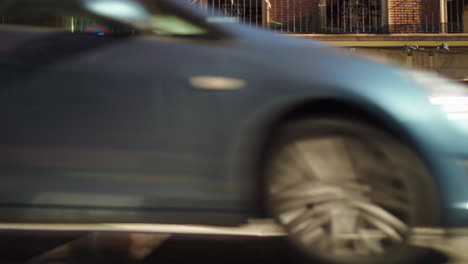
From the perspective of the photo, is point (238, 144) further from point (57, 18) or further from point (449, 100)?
point (57, 18)

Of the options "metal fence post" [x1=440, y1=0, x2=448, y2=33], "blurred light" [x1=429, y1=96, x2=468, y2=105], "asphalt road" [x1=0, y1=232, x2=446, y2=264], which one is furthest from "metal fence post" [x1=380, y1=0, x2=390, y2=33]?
"blurred light" [x1=429, y1=96, x2=468, y2=105]

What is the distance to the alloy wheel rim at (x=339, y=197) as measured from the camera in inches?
111

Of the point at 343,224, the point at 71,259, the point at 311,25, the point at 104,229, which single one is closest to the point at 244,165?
the point at 343,224

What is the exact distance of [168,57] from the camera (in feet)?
9.47

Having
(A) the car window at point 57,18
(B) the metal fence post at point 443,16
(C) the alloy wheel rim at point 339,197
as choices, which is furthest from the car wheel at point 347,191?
(B) the metal fence post at point 443,16

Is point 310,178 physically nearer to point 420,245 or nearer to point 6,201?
point 420,245

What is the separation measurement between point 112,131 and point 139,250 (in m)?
1.09

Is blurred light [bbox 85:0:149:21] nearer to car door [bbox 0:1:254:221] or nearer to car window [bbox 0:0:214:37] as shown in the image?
car window [bbox 0:0:214:37]

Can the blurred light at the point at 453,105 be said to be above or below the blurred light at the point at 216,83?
below

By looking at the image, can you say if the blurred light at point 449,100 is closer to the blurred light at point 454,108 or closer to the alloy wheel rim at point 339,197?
the blurred light at point 454,108

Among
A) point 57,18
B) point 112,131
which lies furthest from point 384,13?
point 112,131

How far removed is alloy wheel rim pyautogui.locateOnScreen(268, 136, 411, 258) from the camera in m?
2.81

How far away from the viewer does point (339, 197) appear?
9.22 ft

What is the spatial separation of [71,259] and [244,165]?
4.19ft
